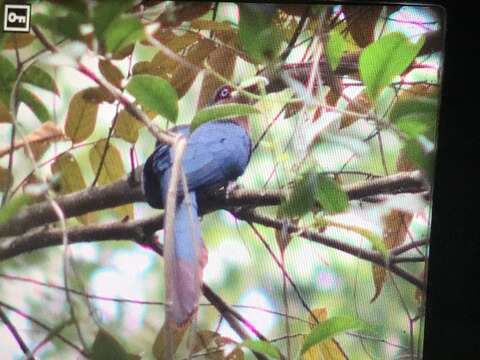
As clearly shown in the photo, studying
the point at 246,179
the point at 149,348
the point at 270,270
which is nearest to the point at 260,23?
the point at 246,179

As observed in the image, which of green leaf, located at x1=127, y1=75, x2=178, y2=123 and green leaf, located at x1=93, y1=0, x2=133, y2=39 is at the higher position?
green leaf, located at x1=93, y1=0, x2=133, y2=39

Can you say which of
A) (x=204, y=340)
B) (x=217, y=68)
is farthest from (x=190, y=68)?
A: (x=204, y=340)

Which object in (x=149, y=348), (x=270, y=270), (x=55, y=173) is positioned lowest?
(x=149, y=348)

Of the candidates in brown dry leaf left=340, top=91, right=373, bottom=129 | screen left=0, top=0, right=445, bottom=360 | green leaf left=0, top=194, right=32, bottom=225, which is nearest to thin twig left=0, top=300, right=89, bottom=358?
screen left=0, top=0, right=445, bottom=360

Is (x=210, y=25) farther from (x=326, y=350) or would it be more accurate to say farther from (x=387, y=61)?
(x=326, y=350)

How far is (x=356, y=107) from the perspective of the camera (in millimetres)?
1016

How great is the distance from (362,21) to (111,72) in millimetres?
326

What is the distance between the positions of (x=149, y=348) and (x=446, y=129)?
47 cm

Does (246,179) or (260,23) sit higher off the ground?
(260,23)

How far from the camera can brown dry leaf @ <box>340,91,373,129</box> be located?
1.01m

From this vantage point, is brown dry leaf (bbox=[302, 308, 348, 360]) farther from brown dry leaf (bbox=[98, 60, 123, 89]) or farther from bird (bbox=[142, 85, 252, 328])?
brown dry leaf (bbox=[98, 60, 123, 89])

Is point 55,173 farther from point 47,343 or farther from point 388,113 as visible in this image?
point 388,113

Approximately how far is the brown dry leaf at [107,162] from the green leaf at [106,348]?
0.15 m

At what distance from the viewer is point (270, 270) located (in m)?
1.00
